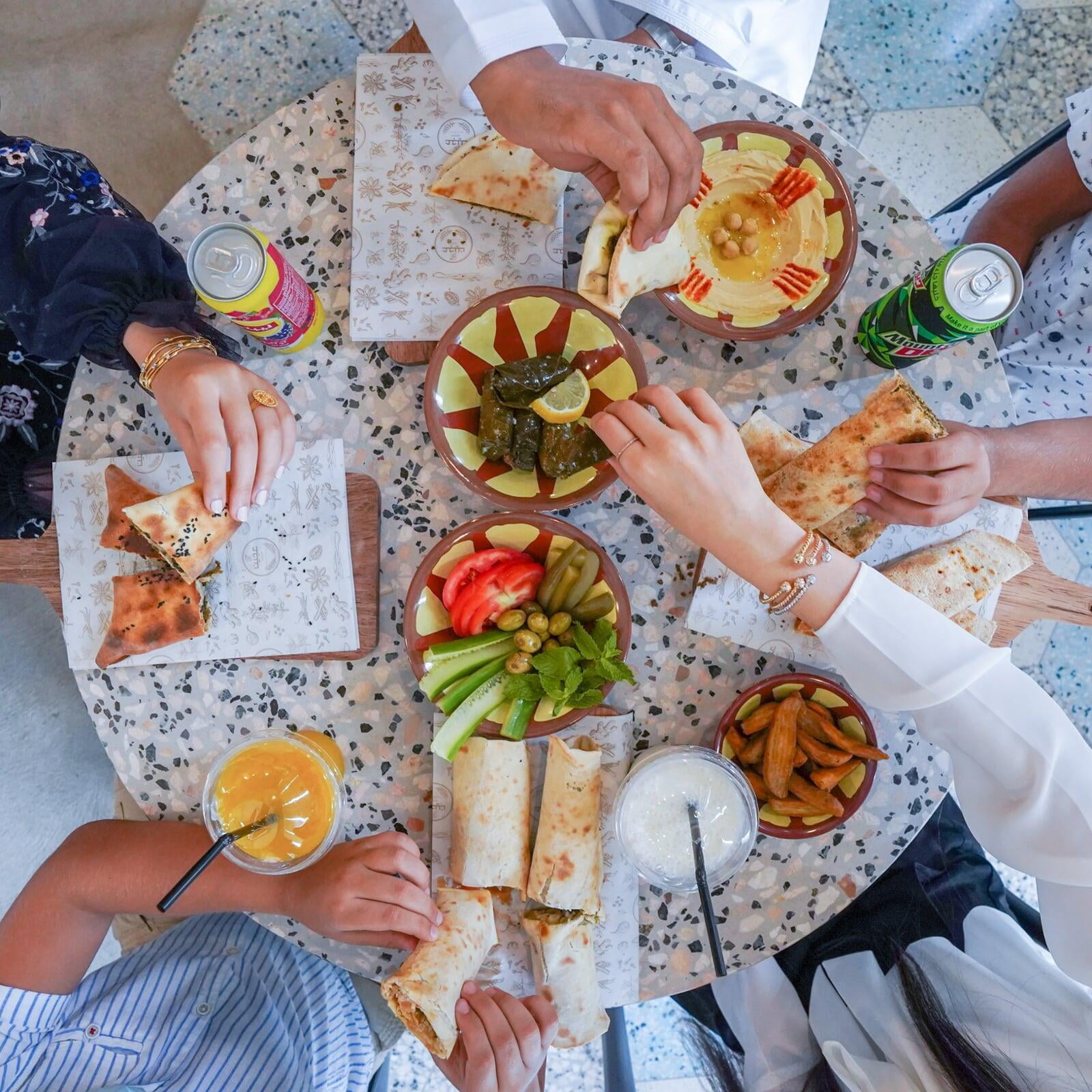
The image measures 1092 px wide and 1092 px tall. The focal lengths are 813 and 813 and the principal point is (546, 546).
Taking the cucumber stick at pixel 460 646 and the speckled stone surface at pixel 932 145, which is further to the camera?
the speckled stone surface at pixel 932 145

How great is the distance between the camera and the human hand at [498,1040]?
1.28 metres

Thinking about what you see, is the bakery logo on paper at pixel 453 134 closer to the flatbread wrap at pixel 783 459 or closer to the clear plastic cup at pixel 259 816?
the flatbread wrap at pixel 783 459

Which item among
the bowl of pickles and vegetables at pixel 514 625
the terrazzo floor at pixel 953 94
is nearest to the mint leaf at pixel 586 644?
the bowl of pickles and vegetables at pixel 514 625

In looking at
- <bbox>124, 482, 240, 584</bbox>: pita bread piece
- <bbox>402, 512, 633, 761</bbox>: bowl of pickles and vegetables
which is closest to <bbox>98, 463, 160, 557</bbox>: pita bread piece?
<bbox>124, 482, 240, 584</bbox>: pita bread piece

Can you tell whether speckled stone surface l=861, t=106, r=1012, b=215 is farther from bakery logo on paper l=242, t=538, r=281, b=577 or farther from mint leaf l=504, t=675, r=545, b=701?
bakery logo on paper l=242, t=538, r=281, b=577

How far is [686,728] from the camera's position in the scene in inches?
55.4

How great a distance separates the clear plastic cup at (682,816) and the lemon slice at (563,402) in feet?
1.88

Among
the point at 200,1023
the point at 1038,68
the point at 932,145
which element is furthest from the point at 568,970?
the point at 1038,68

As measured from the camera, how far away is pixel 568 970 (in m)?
1.33

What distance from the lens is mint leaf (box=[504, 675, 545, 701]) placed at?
1.31 meters

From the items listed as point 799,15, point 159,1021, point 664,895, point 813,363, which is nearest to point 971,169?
point 799,15

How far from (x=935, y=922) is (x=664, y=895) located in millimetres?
658

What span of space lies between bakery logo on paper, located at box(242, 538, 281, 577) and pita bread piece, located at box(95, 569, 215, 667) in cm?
10

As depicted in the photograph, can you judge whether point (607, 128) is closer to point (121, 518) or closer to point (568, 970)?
point (121, 518)
